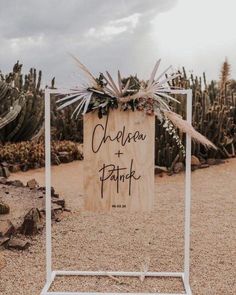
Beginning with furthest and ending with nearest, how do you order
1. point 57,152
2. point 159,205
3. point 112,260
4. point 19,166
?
point 57,152 < point 19,166 < point 159,205 < point 112,260

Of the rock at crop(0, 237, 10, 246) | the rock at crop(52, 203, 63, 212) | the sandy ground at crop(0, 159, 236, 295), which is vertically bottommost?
the sandy ground at crop(0, 159, 236, 295)

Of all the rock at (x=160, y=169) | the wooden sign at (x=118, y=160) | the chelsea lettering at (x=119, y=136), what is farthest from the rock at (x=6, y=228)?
the rock at (x=160, y=169)

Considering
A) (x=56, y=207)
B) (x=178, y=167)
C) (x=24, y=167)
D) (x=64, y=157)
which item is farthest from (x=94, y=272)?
(x=64, y=157)

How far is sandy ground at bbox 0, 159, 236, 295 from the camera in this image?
4.54 m

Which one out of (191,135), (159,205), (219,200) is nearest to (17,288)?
(191,135)

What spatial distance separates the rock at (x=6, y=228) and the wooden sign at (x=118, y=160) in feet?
Result: 5.66

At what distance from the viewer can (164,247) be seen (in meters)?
5.54

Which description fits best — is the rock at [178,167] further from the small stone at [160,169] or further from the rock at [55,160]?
the rock at [55,160]

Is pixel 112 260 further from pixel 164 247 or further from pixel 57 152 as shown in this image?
pixel 57 152

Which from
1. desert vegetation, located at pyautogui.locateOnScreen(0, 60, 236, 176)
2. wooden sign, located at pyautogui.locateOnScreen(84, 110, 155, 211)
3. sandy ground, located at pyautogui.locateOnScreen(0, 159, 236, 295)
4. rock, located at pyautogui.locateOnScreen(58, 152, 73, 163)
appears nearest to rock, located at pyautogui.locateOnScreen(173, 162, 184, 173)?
desert vegetation, located at pyautogui.locateOnScreen(0, 60, 236, 176)

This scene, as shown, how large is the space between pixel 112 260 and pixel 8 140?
A: 792cm

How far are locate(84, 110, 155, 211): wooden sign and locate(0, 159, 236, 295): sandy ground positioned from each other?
0.82 meters

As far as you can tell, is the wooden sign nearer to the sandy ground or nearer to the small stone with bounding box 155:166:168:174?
the sandy ground

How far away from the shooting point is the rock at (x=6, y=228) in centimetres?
552
